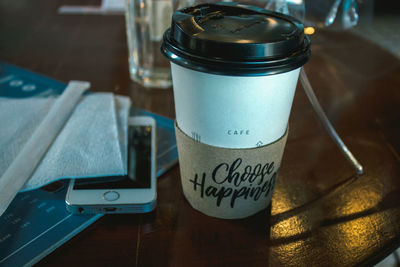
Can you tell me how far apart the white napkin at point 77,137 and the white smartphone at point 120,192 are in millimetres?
10

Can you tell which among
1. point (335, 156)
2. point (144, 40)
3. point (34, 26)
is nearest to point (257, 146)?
point (335, 156)

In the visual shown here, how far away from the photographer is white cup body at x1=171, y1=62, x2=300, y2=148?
0.87 feet

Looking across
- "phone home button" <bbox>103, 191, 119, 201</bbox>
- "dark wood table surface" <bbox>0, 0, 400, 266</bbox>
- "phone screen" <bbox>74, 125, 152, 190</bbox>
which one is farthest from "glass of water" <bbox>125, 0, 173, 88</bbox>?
"phone home button" <bbox>103, 191, 119, 201</bbox>

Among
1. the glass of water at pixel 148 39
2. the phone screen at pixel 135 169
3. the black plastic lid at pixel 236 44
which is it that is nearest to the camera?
the black plastic lid at pixel 236 44

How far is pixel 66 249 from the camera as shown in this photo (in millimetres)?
303

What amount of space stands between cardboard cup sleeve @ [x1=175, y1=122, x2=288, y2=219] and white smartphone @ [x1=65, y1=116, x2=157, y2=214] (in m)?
0.04

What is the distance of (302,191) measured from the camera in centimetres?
39

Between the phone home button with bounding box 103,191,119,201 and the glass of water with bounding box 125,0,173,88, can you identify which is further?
the glass of water with bounding box 125,0,173,88

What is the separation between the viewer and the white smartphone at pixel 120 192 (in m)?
0.33

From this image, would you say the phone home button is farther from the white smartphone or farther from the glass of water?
the glass of water

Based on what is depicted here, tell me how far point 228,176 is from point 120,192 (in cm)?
11

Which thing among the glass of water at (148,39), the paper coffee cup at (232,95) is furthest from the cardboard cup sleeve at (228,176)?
the glass of water at (148,39)

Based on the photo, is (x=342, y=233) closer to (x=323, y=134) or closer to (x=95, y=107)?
(x=323, y=134)

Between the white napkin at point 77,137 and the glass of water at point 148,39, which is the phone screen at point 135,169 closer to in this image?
the white napkin at point 77,137
